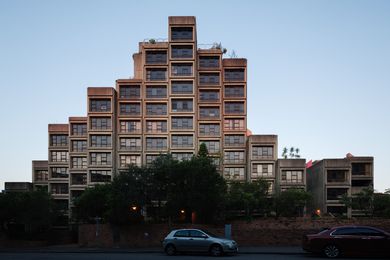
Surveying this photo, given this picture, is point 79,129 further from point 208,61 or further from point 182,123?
point 208,61

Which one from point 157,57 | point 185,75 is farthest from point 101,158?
point 185,75

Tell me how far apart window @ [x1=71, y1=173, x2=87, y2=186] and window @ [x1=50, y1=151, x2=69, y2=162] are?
6089mm

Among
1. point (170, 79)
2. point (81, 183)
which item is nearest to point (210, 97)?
point (170, 79)

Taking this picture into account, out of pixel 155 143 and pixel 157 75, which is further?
pixel 157 75

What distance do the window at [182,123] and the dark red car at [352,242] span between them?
190 feet

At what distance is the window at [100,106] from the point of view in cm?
8100

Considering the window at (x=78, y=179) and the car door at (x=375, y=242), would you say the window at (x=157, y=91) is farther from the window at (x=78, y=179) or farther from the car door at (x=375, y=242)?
the car door at (x=375, y=242)

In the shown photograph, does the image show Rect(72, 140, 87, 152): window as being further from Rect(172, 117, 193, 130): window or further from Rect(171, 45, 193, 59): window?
Rect(171, 45, 193, 59): window

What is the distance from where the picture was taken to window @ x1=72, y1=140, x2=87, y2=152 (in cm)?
8344

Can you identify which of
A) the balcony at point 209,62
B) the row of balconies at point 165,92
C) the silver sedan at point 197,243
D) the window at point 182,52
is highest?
the window at point 182,52

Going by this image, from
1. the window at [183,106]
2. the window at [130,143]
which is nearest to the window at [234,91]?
the window at [183,106]

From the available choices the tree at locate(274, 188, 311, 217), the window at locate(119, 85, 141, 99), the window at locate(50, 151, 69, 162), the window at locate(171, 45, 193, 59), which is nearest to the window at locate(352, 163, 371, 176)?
the tree at locate(274, 188, 311, 217)

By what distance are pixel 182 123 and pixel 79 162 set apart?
2009 centimetres

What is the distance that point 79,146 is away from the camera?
8362 centimetres
